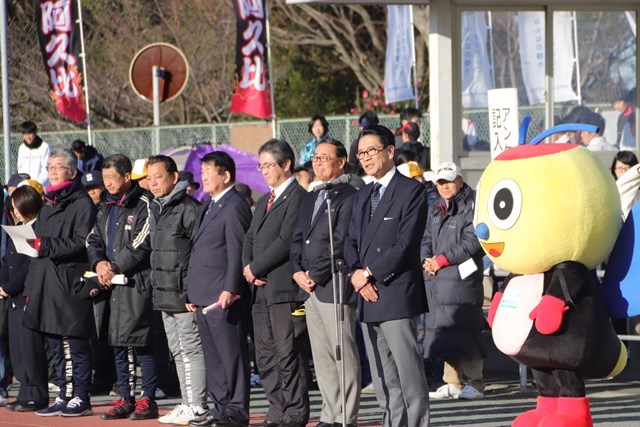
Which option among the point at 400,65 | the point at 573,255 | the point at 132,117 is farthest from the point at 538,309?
the point at 132,117

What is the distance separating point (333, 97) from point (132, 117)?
223 inches

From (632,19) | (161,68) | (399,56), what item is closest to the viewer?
(632,19)

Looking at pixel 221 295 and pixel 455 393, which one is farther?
pixel 455 393

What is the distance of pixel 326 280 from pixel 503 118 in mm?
3377

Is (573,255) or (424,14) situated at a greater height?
(424,14)

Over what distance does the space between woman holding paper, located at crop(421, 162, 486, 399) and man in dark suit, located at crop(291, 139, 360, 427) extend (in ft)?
6.07

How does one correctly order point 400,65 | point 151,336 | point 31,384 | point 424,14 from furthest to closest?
point 424,14
point 400,65
point 31,384
point 151,336

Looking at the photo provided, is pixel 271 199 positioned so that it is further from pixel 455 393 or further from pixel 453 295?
pixel 455 393

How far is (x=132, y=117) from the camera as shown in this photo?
34.2m

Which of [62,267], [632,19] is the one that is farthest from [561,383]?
[632,19]

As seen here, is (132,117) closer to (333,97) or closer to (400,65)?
(333,97)

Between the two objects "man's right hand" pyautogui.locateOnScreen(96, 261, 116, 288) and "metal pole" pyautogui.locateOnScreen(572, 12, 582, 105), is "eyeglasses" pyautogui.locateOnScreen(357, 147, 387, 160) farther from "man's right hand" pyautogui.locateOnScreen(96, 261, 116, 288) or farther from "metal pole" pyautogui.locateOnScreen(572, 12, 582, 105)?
"metal pole" pyautogui.locateOnScreen(572, 12, 582, 105)

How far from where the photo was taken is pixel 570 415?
25.1 ft

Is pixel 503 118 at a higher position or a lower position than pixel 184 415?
higher
